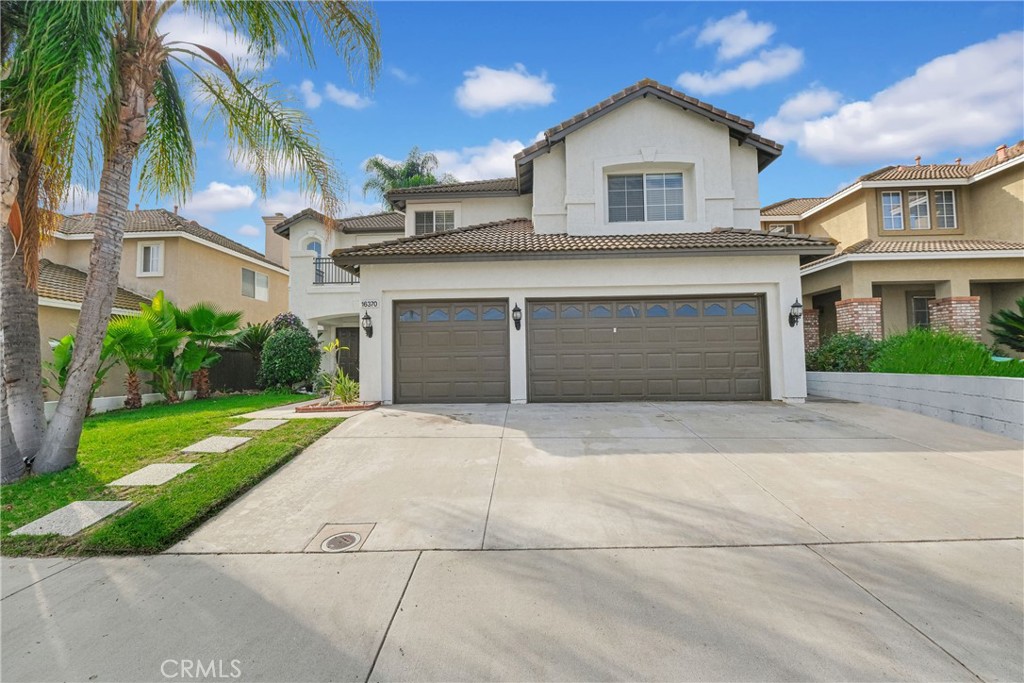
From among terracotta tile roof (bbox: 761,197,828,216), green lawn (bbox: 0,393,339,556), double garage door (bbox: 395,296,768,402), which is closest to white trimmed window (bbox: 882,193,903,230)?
terracotta tile roof (bbox: 761,197,828,216)

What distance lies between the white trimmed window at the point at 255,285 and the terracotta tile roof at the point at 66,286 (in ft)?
14.0

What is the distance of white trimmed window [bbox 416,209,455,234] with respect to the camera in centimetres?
1533

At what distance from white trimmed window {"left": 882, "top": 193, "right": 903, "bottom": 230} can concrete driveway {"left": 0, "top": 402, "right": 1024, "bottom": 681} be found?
14.5 m

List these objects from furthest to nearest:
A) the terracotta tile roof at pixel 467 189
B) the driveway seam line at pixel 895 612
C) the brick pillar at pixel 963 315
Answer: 1. the terracotta tile roof at pixel 467 189
2. the brick pillar at pixel 963 315
3. the driveway seam line at pixel 895 612

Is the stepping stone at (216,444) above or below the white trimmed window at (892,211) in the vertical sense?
below

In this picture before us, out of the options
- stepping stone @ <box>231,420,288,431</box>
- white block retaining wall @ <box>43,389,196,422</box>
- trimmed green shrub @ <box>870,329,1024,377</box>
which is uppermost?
trimmed green shrub @ <box>870,329,1024,377</box>

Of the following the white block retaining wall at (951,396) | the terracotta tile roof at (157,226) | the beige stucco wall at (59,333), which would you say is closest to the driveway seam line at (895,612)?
the white block retaining wall at (951,396)

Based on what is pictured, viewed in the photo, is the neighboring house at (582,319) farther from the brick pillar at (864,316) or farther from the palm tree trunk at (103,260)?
the brick pillar at (864,316)

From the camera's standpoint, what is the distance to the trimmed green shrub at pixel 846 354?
10.6 meters

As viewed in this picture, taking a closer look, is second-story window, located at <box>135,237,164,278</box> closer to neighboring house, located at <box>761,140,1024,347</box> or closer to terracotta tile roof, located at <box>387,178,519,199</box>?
terracotta tile roof, located at <box>387,178,519,199</box>

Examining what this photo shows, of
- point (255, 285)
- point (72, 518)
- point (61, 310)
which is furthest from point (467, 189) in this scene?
point (255, 285)

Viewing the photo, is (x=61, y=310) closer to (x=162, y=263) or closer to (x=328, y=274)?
(x=162, y=263)

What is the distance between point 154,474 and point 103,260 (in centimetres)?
276

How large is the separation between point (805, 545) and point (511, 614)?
8.07 ft
